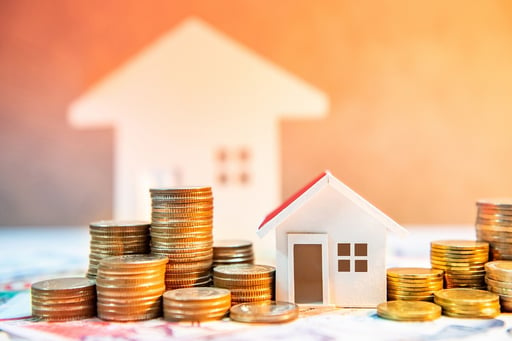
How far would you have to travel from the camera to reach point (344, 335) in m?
2.28

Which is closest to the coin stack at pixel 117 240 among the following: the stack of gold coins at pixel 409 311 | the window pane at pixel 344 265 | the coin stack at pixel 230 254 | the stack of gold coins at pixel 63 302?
the stack of gold coins at pixel 63 302

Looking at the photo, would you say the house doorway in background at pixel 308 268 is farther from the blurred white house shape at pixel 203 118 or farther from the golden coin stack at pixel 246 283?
the blurred white house shape at pixel 203 118

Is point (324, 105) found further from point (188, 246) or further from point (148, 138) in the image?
point (188, 246)

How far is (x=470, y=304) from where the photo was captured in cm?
252

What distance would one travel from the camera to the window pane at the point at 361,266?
9.09ft

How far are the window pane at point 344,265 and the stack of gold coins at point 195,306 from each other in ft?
1.87

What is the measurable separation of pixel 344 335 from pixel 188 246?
85 centimetres

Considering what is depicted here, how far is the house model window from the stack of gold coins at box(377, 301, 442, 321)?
221 millimetres

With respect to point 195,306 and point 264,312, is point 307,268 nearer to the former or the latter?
point 264,312

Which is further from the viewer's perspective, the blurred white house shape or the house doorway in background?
the blurred white house shape

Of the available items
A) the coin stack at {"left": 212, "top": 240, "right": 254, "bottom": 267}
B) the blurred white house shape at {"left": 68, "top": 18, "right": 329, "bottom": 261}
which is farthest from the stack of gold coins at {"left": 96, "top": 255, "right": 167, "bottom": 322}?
the blurred white house shape at {"left": 68, "top": 18, "right": 329, "bottom": 261}

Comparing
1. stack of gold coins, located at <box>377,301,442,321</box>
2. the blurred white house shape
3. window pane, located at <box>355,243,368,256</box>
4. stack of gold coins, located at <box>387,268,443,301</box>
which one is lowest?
stack of gold coins, located at <box>377,301,442,321</box>

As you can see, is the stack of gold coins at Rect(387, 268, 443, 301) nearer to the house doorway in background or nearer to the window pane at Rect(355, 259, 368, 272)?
the window pane at Rect(355, 259, 368, 272)

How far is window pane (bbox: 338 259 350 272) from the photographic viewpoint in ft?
9.11
